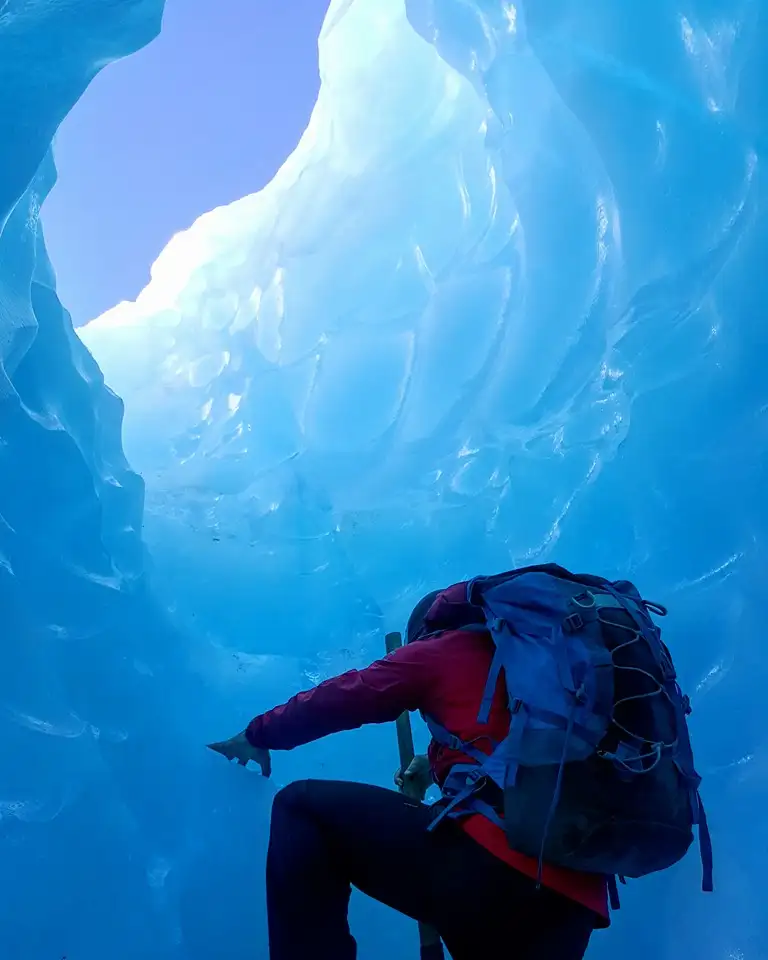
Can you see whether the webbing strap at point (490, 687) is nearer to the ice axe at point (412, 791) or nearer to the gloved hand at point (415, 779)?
the ice axe at point (412, 791)

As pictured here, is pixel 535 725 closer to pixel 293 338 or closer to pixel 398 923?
pixel 398 923

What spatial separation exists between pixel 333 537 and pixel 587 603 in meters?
3.14

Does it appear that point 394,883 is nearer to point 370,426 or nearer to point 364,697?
point 364,697

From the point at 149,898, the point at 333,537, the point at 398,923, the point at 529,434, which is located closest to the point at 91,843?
the point at 149,898

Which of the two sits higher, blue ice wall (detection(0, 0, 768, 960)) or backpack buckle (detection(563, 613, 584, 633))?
blue ice wall (detection(0, 0, 768, 960))

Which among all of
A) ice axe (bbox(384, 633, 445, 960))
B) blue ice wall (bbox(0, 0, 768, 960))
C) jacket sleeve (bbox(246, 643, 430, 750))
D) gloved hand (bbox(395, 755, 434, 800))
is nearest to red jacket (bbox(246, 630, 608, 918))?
jacket sleeve (bbox(246, 643, 430, 750))

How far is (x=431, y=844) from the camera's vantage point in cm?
219

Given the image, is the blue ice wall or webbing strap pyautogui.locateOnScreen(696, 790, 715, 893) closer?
webbing strap pyautogui.locateOnScreen(696, 790, 715, 893)

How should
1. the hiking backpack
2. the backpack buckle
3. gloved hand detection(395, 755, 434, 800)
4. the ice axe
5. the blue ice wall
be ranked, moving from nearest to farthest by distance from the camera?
the hiking backpack < the backpack buckle < the ice axe < gloved hand detection(395, 755, 434, 800) < the blue ice wall

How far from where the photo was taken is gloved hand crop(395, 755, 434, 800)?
3.05 meters

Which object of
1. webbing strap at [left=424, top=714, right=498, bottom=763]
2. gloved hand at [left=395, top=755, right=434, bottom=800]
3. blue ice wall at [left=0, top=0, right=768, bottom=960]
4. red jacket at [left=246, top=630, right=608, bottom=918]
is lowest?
Answer: webbing strap at [left=424, top=714, right=498, bottom=763]

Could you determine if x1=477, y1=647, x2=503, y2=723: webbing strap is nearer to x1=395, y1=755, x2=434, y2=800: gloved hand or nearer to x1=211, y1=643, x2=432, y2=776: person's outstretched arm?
x1=211, y1=643, x2=432, y2=776: person's outstretched arm

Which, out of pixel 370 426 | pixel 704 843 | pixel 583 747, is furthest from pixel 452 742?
pixel 370 426

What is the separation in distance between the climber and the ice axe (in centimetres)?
32
